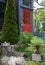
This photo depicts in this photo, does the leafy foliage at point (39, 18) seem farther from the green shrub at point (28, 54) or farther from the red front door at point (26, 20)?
the green shrub at point (28, 54)

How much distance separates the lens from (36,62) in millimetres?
7070

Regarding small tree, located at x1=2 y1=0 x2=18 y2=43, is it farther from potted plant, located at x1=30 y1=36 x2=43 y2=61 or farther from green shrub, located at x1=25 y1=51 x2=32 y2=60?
potted plant, located at x1=30 y1=36 x2=43 y2=61

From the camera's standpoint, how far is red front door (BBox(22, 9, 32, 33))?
484 inches

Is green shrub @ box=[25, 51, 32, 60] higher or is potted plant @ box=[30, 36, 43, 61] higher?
potted plant @ box=[30, 36, 43, 61]

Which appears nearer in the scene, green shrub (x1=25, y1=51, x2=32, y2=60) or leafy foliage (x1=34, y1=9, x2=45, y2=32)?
green shrub (x1=25, y1=51, x2=32, y2=60)

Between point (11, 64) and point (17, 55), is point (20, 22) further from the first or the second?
point (11, 64)

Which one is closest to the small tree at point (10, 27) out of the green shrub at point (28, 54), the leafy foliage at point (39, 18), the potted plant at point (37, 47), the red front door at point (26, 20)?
the green shrub at point (28, 54)

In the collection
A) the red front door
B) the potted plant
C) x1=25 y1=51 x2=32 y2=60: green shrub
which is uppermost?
the red front door

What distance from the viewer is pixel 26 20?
502 inches

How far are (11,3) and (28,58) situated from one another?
2.98m

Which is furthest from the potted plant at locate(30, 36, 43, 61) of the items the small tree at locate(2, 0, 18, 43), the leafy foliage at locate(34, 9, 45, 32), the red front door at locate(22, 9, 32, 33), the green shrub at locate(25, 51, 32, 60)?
the leafy foliage at locate(34, 9, 45, 32)

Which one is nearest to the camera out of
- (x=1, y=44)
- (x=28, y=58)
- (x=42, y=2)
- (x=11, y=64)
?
(x=11, y=64)

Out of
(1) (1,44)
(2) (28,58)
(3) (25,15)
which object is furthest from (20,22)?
(2) (28,58)

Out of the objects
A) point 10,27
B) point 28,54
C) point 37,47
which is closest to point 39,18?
point 10,27
